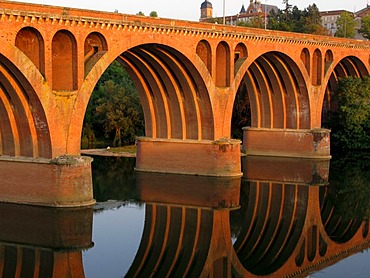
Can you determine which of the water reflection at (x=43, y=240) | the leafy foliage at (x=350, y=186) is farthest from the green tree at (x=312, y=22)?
the water reflection at (x=43, y=240)

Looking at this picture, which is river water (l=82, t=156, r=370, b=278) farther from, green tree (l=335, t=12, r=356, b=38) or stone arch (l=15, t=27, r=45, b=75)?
green tree (l=335, t=12, r=356, b=38)

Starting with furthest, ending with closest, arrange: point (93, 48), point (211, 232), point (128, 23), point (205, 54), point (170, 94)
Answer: point (170, 94), point (205, 54), point (128, 23), point (93, 48), point (211, 232)

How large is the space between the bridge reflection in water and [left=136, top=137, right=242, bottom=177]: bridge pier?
43.4 inches

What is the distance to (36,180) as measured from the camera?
28125mm

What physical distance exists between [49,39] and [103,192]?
10082 millimetres

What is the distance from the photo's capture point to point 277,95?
48.3m

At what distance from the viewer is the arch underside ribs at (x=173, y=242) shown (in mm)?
21359

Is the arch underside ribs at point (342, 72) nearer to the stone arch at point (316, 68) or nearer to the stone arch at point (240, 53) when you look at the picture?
the stone arch at point (316, 68)

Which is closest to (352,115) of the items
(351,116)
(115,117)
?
(351,116)

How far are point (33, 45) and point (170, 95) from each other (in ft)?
42.3

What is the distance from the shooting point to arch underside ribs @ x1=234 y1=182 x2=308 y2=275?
23.2 metres

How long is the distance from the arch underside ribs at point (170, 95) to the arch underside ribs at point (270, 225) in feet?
16.5

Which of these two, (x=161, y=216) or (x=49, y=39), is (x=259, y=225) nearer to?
(x=161, y=216)

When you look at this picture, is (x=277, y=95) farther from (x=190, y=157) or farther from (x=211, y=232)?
(x=211, y=232)
